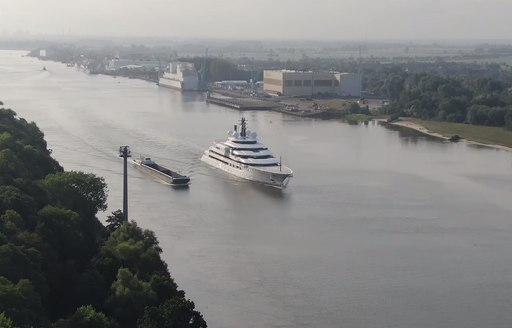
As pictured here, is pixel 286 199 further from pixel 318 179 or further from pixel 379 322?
pixel 379 322

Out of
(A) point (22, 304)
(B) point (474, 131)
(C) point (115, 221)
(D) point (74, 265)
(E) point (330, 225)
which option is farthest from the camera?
(B) point (474, 131)

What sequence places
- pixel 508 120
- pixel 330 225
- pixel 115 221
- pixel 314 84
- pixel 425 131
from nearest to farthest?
pixel 115 221 < pixel 330 225 < pixel 425 131 < pixel 508 120 < pixel 314 84

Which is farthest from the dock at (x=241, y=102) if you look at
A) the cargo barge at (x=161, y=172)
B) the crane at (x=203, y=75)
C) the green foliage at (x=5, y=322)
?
the green foliage at (x=5, y=322)

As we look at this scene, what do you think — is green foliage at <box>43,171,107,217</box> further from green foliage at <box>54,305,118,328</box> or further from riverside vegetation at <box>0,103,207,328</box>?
green foliage at <box>54,305,118,328</box>

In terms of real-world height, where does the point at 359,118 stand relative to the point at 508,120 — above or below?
below

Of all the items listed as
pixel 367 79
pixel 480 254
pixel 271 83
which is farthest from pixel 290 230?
pixel 367 79

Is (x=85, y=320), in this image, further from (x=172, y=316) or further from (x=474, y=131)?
(x=474, y=131)

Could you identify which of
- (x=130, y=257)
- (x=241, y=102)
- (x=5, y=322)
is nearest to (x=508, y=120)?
(x=241, y=102)
